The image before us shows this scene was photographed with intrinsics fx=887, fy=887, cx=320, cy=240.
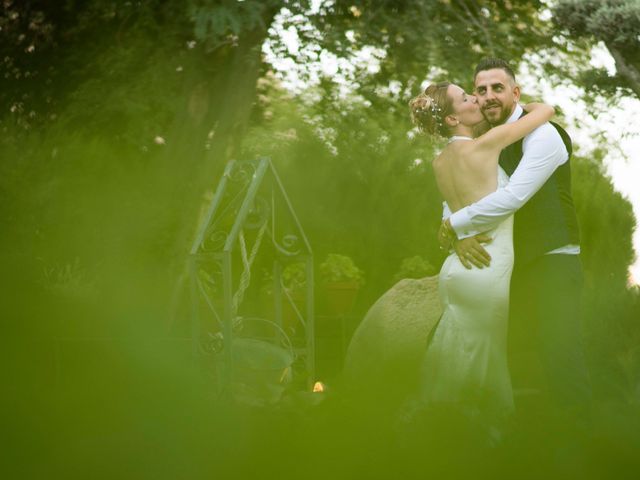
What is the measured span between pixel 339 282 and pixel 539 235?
682 cm

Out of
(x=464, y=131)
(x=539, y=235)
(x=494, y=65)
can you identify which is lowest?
(x=539, y=235)

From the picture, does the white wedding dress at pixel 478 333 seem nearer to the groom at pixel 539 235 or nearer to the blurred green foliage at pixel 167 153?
the groom at pixel 539 235

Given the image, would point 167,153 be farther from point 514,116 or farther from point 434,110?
point 514,116

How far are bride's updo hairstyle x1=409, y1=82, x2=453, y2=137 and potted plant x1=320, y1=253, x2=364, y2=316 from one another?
656cm

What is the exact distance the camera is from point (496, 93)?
390 centimetres

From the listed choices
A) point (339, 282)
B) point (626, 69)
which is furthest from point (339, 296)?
point (626, 69)

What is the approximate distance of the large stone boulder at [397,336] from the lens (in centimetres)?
690

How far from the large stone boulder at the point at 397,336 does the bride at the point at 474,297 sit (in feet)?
9.12

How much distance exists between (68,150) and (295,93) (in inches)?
145

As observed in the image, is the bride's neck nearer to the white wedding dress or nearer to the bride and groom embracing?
the bride and groom embracing

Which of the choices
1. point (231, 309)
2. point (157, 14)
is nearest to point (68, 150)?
point (157, 14)

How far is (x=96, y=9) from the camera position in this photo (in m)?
10.3

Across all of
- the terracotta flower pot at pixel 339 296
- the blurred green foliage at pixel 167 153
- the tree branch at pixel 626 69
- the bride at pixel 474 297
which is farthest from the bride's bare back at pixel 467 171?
the terracotta flower pot at pixel 339 296

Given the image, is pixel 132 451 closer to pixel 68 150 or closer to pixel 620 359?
pixel 620 359
